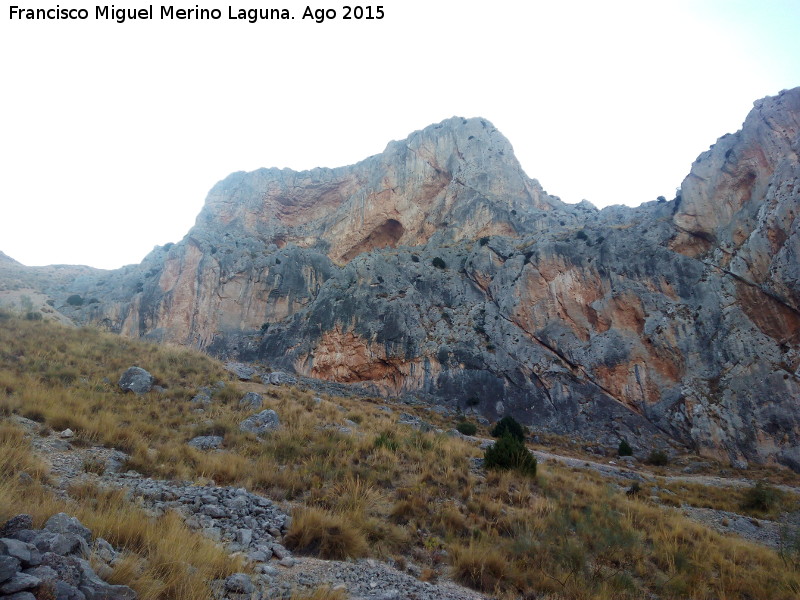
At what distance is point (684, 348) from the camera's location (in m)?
28.5

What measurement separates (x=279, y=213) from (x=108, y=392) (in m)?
50.4

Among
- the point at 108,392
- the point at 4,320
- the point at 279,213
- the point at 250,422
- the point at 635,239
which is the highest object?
the point at 279,213

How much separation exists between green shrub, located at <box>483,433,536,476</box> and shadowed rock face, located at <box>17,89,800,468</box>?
18.9m

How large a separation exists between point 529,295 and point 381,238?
23.1 meters

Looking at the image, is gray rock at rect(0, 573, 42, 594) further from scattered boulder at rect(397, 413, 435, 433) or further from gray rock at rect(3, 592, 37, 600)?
scattered boulder at rect(397, 413, 435, 433)

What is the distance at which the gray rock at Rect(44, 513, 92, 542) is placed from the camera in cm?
345

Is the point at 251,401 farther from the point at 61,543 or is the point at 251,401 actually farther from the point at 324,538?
the point at 61,543

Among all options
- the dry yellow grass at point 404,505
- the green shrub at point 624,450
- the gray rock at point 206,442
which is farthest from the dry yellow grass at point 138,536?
the green shrub at point 624,450

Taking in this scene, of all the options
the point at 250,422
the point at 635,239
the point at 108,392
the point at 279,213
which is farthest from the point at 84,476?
the point at 279,213

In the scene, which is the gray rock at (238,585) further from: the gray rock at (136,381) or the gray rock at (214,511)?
the gray rock at (136,381)

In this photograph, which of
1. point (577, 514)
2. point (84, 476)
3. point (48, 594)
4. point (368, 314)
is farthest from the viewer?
point (368, 314)

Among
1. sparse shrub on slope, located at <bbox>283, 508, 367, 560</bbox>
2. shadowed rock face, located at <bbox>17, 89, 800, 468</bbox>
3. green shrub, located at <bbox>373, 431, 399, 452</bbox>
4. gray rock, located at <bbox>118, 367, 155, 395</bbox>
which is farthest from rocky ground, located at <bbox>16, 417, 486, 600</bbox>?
shadowed rock face, located at <bbox>17, 89, 800, 468</bbox>

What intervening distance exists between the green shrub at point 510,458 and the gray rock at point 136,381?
376 inches

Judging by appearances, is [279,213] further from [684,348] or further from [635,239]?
[684,348]
